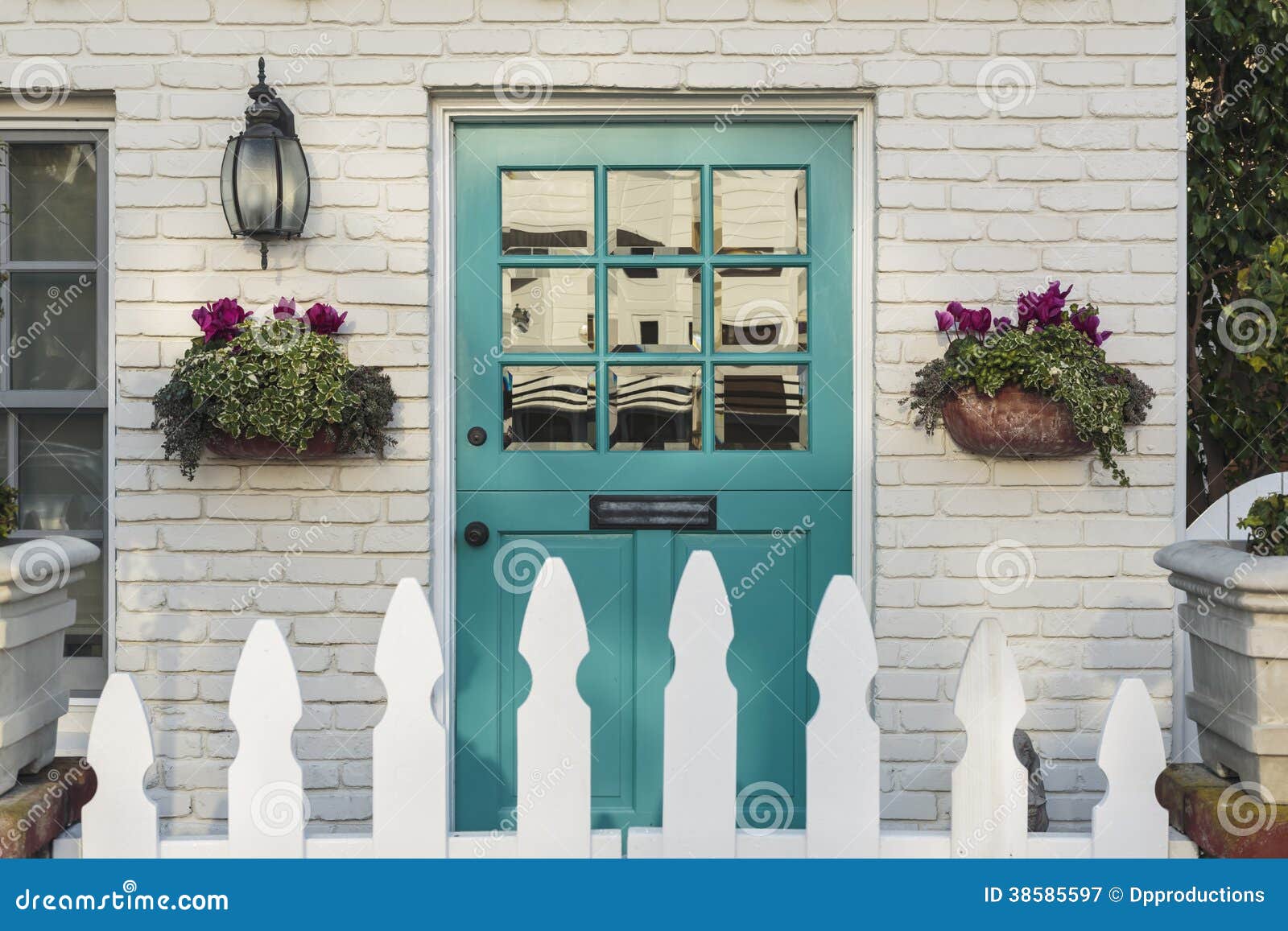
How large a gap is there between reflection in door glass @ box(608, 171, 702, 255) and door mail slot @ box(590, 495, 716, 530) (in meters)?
0.71

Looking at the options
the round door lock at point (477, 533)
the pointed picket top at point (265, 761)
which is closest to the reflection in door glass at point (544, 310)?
the round door lock at point (477, 533)

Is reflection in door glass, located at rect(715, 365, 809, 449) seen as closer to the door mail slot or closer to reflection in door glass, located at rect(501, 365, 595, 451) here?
the door mail slot

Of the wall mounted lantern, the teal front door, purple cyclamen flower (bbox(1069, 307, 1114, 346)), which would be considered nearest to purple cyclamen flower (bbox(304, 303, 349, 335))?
the wall mounted lantern

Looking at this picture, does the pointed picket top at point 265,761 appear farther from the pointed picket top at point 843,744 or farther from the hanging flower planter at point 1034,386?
the hanging flower planter at point 1034,386

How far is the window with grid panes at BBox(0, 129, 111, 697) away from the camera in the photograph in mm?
3436

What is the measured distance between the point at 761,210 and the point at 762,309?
285 mm

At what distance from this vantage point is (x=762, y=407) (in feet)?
11.3

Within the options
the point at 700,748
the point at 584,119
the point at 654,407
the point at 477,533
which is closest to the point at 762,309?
the point at 654,407

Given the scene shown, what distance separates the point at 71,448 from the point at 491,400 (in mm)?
1245

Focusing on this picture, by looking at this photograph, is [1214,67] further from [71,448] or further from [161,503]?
[71,448]

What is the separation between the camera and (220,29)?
3.30 m

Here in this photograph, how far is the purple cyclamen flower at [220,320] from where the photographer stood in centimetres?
313

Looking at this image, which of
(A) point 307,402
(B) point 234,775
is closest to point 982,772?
(B) point 234,775

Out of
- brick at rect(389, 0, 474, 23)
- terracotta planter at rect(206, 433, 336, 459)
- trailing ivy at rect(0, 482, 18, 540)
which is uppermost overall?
brick at rect(389, 0, 474, 23)
